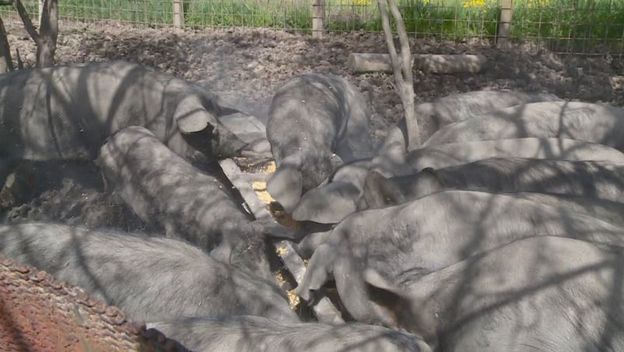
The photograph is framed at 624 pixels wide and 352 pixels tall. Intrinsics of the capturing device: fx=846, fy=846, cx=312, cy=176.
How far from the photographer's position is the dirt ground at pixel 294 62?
972 centimetres

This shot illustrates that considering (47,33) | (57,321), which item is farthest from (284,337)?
(47,33)

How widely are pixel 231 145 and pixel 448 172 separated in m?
1.91

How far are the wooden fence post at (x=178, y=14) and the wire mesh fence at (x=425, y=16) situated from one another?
0.07 feet

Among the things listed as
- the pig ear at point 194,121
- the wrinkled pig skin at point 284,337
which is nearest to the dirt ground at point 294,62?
the pig ear at point 194,121

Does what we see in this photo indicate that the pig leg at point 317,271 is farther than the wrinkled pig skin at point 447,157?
No

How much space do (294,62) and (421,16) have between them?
1.98 m

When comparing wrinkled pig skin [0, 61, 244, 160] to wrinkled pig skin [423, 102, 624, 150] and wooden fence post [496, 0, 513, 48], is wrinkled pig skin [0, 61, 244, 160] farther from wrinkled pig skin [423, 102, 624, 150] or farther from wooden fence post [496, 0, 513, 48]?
wooden fence post [496, 0, 513, 48]

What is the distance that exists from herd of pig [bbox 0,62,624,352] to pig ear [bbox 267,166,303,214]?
0.5 inches

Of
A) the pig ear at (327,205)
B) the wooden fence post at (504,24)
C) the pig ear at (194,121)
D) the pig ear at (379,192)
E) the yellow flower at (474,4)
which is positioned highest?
the yellow flower at (474,4)

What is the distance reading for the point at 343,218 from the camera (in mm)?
5449

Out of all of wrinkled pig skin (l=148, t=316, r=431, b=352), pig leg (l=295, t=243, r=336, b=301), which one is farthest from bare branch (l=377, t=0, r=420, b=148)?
wrinkled pig skin (l=148, t=316, r=431, b=352)

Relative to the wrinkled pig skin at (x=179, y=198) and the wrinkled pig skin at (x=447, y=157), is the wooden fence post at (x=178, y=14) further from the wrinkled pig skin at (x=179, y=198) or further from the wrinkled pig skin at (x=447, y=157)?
the wrinkled pig skin at (x=447, y=157)

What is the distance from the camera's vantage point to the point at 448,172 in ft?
19.2

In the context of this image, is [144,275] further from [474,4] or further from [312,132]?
[474,4]
